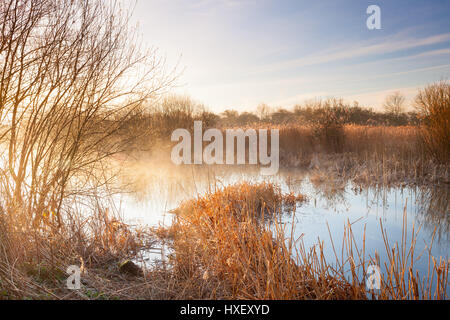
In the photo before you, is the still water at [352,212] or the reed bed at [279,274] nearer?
the reed bed at [279,274]

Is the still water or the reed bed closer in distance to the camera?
the reed bed

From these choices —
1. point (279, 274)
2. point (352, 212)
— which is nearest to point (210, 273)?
point (279, 274)

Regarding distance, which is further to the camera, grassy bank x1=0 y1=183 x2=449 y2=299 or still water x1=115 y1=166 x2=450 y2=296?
still water x1=115 y1=166 x2=450 y2=296

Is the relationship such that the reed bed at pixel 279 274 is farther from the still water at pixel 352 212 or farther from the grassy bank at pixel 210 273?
the still water at pixel 352 212

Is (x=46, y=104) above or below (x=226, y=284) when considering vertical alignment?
above

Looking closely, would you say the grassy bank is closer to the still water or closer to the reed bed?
the reed bed

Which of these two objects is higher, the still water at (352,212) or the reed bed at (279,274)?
the reed bed at (279,274)

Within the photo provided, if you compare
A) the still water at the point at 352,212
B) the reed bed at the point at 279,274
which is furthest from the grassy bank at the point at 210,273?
the still water at the point at 352,212

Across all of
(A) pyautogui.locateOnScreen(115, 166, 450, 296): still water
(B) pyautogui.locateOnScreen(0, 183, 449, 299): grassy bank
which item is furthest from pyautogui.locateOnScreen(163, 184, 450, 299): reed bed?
(A) pyautogui.locateOnScreen(115, 166, 450, 296): still water

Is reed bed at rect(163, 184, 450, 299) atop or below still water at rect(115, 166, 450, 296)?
atop
